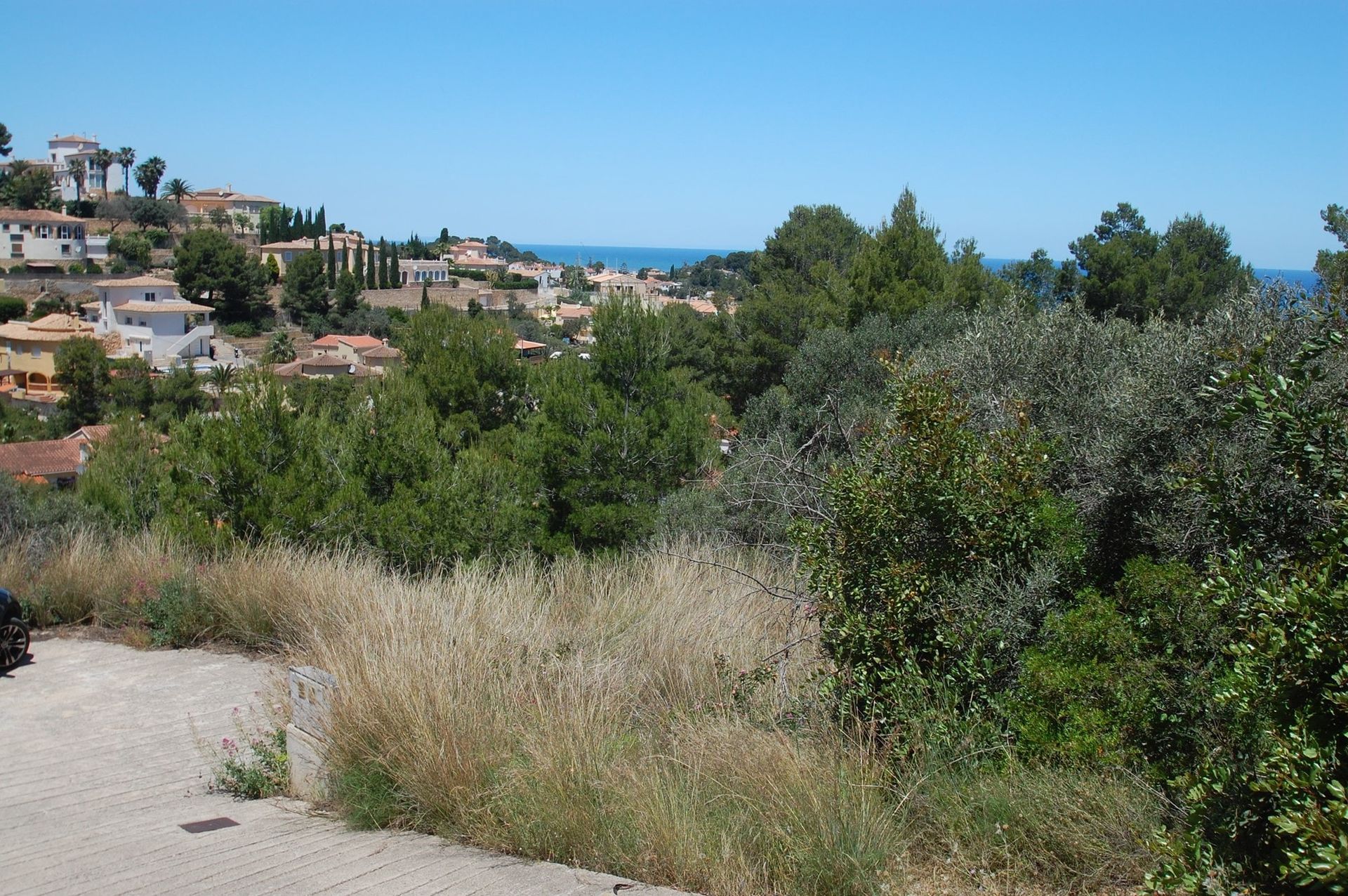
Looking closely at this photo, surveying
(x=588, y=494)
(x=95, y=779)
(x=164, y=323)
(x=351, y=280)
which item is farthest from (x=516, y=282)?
(x=95, y=779)

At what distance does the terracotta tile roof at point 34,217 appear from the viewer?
286 feet

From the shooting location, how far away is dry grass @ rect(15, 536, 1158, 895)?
169 inches

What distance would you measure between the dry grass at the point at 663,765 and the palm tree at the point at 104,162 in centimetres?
12593

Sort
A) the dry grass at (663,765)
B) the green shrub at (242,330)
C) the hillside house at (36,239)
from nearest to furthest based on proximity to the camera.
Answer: the dry grass at (663,765)
the green shrub at (242,330)
the hillside house at (36,239)

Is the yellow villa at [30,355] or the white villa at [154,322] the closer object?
the yellow villa at [30,355]

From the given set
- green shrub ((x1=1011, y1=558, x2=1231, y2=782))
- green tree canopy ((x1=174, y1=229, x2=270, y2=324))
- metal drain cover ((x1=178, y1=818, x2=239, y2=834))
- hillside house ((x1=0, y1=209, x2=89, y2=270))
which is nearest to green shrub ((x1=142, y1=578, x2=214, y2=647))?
metal drain cover ((x1=178, y1=818, x2=239, y2=834))

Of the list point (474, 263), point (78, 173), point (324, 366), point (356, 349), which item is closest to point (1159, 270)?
point (324, 366)

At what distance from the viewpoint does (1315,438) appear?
11.5ft

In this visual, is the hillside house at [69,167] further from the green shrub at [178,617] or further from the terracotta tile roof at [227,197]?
the green shrub at [178,617]

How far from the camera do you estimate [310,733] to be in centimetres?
600

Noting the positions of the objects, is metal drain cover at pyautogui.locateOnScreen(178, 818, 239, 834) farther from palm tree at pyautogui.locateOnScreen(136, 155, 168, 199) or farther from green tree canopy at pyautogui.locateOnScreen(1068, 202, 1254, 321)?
palm tree at pyautogui.locateOnScreen(136, 155, 168, 199)

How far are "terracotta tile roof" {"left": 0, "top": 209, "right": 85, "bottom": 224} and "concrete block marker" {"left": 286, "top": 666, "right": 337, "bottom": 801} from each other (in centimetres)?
9869

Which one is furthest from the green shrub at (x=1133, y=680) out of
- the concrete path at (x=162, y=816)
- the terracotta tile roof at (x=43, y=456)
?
the terracotta tile roof at (x=43, y=456)

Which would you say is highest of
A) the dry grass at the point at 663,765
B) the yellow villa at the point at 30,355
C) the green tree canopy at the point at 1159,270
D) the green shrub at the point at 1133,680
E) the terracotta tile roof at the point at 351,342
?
the green tree canopy at the point at 1159,270
